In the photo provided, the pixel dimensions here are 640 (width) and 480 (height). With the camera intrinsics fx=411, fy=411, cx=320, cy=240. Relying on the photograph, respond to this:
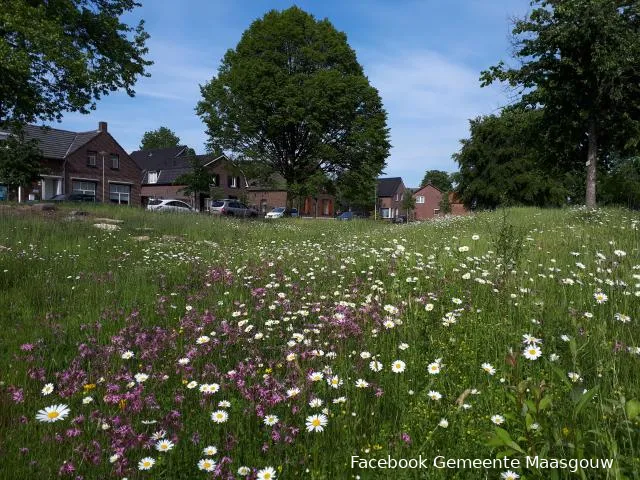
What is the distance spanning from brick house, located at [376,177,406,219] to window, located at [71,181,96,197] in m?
61.0

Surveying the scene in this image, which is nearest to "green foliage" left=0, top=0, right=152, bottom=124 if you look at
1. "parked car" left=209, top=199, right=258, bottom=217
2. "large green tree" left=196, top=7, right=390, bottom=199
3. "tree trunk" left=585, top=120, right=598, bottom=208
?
"large green tree" left=196, top=7, right=390, bottom=199

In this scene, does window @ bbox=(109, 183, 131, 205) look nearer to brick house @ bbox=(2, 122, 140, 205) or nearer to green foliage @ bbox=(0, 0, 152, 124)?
A: brick house @ bbox=(2, 122, 140, 205)

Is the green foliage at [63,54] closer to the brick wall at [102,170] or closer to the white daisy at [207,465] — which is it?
the white daisy at [207,465]

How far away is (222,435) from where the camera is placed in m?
2.62

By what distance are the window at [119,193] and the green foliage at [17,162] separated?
660 inches

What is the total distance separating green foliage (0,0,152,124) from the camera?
15.5 m

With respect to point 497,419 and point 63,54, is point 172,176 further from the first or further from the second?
point 497,419

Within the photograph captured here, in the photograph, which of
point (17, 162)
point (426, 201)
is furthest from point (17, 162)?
point (426, 201)

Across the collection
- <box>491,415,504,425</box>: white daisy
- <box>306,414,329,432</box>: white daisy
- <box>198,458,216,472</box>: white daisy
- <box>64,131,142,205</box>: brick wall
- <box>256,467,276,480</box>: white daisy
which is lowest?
<box>198,458,216,472</box>: white daisy

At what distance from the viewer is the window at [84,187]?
1927 inches

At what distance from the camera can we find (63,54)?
644 inches

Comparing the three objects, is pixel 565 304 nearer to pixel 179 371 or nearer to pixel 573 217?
pixel 179 371

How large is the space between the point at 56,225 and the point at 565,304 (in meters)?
14.0

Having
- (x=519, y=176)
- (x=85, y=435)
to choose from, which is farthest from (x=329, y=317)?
(x=519, y=176)
